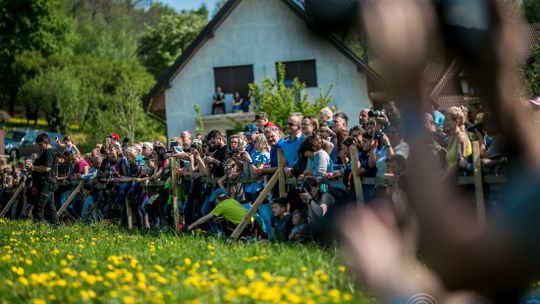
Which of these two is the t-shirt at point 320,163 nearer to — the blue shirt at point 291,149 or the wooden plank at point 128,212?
the blue shirt at point 291,149

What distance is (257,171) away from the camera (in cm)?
1172

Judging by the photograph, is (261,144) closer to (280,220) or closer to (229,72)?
(280,220)

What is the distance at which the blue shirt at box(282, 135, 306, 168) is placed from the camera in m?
11.0

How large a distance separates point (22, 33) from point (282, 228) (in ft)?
240

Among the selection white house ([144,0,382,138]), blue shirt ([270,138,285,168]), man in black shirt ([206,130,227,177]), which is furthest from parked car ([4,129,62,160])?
blue shirt ([270,138,285,168])

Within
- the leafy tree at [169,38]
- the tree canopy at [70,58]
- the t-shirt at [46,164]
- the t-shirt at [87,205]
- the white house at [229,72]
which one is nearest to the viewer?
the t-shirt at [46,164]

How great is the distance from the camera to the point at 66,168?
19969mm

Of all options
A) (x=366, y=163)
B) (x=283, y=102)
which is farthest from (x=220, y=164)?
(x=283, y=102)

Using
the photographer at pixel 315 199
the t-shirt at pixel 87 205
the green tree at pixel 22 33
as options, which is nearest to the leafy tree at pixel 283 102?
the t-shirt at pixel 87 205

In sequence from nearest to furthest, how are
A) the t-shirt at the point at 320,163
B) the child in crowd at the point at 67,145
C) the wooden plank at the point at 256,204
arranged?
the t-shirt at the point at 320,163, the wooden plank at the point at 256,204, the child in crowd at the point at 67,145

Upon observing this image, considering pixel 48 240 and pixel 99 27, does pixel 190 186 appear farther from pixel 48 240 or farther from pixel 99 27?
pixel 99 27

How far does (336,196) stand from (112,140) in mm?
9309

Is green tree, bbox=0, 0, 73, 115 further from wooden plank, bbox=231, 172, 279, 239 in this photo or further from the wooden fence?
wooden plank, bbox=231, 172, 279, 239

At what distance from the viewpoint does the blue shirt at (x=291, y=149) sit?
10960 millimetres
